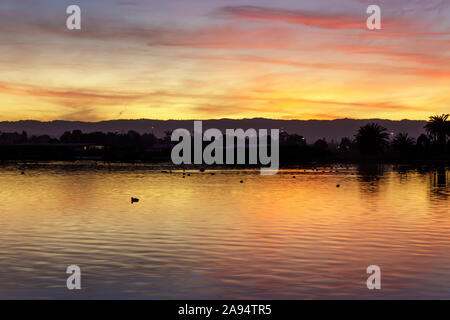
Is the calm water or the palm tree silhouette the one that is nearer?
the calm water

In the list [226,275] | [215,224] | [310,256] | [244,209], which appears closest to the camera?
[226,275]

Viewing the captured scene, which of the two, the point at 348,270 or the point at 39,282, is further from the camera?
the point at 348,270

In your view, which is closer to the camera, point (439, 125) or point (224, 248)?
point (224, 248)

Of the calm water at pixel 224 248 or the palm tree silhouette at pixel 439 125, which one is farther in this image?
the palm tree silhouette at pixel 439 125

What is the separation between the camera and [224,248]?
3039 centimetres

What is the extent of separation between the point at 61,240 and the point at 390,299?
18.5m

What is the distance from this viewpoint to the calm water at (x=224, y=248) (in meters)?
21.8

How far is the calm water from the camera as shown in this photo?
856 inches

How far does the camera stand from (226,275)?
23844mm

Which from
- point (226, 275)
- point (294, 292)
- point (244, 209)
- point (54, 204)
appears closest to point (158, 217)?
point (244, 209)

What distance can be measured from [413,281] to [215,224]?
18746mm

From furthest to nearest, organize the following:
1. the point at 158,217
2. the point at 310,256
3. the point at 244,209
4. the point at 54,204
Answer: the point at 54,204 → the point at 244,209 → the point at 158,217 → the point at 310,256
